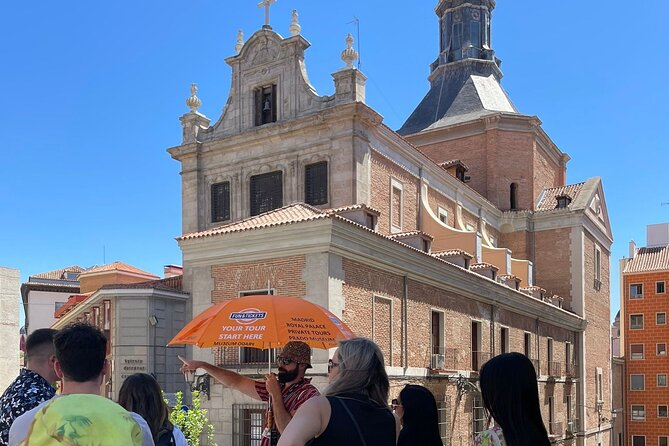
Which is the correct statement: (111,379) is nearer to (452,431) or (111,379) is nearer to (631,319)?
(452,431)

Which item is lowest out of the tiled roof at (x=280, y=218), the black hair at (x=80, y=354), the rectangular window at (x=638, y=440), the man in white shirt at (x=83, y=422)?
the rectangular window at (x=638, y=440)

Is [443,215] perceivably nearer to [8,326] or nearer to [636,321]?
[8,326]

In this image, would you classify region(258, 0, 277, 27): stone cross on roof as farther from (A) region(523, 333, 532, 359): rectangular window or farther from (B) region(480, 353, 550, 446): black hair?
(B) region(480, 353, 550, 446): black hair

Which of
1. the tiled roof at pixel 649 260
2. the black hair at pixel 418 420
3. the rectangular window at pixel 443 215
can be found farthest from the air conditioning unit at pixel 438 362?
the tiled roof at pixel 649 260

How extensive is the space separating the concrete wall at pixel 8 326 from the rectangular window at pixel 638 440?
147 ft

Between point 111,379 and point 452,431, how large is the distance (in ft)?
32.6

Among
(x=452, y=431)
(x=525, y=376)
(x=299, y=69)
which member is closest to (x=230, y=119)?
(x=299, y=69)

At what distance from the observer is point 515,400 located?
9.96ft

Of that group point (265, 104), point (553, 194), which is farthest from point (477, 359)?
point (553, 194)

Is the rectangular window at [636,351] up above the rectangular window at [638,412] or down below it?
above

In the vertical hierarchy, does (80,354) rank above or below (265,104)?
below

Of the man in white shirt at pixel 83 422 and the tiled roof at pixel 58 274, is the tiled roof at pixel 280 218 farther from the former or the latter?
the tiled roof at pixel 58 274

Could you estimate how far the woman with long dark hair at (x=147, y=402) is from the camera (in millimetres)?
3873

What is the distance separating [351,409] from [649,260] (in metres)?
51.0
